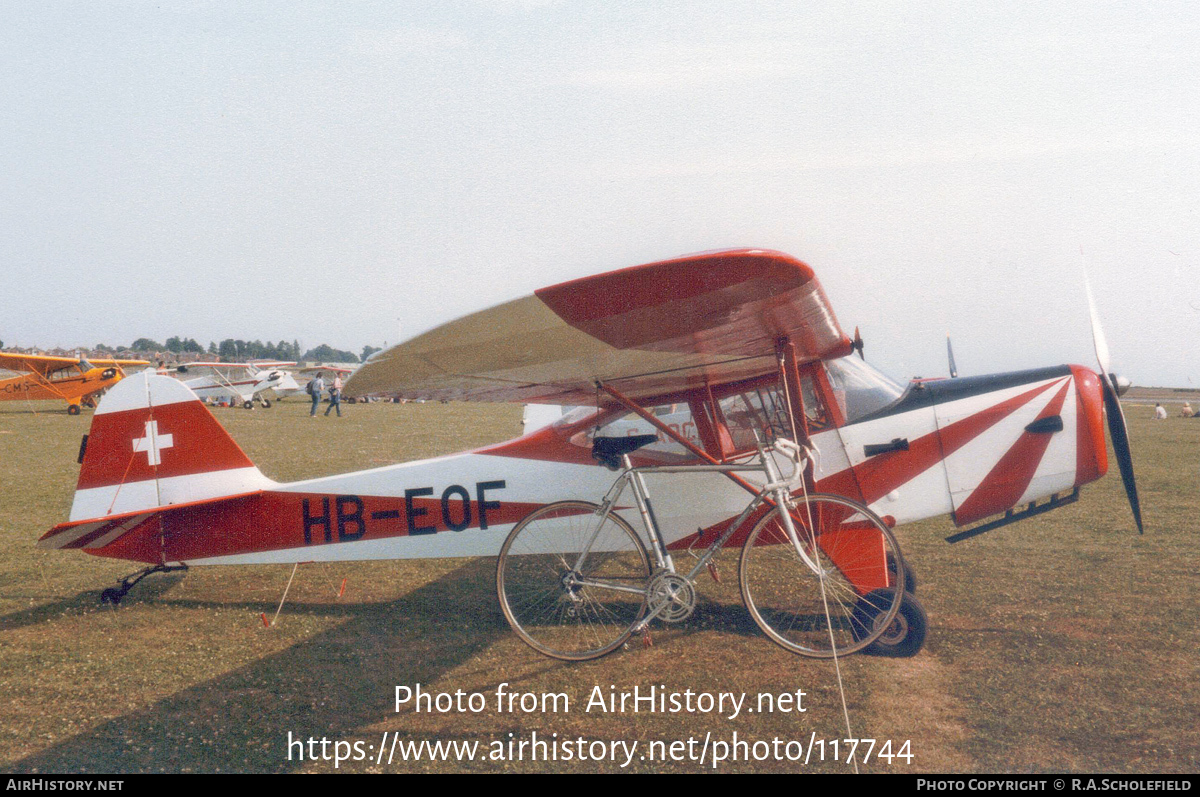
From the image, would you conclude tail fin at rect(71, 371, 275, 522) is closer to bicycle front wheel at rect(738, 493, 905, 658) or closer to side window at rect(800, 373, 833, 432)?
bicycle front wheel at rect(738, 493, 905, 658)

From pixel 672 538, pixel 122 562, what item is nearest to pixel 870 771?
pixel 672 538

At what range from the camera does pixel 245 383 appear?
125ft

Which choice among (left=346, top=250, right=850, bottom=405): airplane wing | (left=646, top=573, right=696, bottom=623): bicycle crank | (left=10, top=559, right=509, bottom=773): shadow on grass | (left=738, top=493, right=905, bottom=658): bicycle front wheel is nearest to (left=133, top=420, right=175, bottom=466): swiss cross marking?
(left=10, top=559, right=509, bottom=773): shadow on grass

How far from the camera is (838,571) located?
436cm

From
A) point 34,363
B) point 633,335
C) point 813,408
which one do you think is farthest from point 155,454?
point 34,363

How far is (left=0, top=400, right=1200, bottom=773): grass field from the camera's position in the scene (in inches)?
126

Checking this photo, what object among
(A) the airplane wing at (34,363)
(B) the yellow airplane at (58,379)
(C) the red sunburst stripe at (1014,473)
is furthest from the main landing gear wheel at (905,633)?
(A) the airplane wing at (34,363)

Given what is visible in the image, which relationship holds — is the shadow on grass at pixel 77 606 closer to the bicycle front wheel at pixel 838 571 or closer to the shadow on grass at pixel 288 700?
the shadow on grass at pixel 288 700

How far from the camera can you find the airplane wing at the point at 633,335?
114 inches

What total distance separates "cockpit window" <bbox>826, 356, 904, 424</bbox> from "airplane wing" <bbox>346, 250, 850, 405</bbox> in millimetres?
225

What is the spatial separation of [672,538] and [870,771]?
7.02ft

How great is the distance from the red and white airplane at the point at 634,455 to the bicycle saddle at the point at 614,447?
0.15 m

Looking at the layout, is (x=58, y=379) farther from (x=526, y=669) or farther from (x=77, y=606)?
(x=526, y=669)

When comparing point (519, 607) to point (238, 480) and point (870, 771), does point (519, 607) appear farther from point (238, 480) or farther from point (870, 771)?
point (870, 771)
